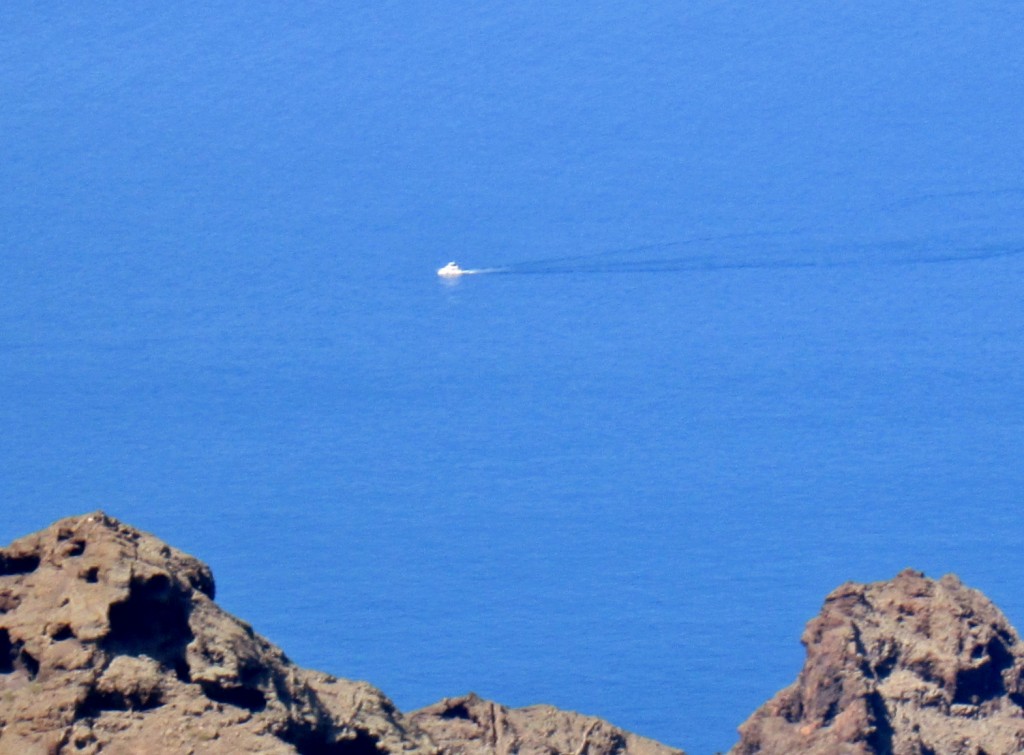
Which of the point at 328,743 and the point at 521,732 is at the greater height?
the point at 521,732

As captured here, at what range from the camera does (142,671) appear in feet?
13.8

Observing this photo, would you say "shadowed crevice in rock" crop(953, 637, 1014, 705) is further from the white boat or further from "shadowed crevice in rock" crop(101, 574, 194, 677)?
the white boat

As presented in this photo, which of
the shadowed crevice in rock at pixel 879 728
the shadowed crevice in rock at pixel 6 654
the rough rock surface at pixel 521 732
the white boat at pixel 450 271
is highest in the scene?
the white boat at pixel 450 271

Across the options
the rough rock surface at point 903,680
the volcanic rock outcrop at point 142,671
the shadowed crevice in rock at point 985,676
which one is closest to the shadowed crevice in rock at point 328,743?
the volcanic rock outcrop at point 142,671

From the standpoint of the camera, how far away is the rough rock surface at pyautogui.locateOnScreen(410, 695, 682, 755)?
5355 mm

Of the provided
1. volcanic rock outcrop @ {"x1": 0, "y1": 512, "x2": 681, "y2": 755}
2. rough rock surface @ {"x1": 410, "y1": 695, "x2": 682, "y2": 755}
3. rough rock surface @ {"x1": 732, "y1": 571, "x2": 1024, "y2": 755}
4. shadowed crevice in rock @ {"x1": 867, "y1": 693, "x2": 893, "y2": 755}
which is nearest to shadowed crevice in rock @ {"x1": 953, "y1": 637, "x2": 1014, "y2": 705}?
rough rock surface @ {"x1": 732, "y1": 571, "x2": 1024, "y2": 755}

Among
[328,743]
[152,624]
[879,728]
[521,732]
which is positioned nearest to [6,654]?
[152,624]

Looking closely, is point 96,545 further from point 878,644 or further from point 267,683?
point 878,644

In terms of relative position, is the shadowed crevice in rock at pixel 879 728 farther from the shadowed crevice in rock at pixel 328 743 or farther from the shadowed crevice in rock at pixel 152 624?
the shadowed crevice in rock at pixel 152 624

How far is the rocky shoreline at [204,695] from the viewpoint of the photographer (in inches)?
161

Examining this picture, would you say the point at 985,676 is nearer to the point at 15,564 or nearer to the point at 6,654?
the point at 15,564

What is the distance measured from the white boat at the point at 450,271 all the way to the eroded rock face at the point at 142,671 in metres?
10.7

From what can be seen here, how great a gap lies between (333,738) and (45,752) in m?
0.68

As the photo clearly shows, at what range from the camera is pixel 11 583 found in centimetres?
469
